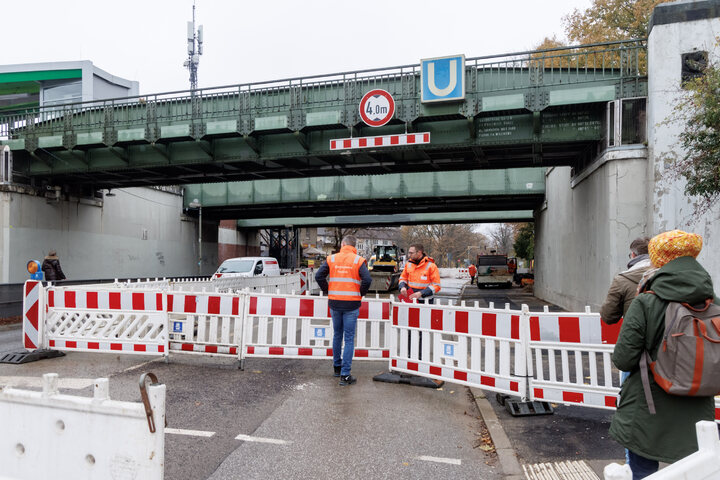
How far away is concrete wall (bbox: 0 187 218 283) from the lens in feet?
64.5

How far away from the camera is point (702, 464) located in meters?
1.80

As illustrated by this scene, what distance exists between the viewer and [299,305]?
7762 mm

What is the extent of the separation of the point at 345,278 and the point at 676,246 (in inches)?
183

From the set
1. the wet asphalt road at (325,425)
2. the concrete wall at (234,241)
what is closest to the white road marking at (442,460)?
the wet asphalt road at (325,425)

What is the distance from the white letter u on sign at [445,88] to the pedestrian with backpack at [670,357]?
1187 cm

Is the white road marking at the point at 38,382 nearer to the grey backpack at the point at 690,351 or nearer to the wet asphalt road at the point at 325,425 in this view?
the wet asphalt road at the point at 325,425

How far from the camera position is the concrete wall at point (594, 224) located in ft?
39.3

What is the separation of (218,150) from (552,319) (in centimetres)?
1438

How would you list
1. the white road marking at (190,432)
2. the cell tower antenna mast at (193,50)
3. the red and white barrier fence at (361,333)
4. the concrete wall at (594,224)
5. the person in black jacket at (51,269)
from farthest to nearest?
1. the cell tower antenna mast at (193,50)
2. the person in black jacket at (51,269)
3. the concrete wall at (594,224)
4. the red and white barrier fence at (361,333)
5. the white road marking at (190,432)

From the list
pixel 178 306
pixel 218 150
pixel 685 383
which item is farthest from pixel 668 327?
pixel 218 150

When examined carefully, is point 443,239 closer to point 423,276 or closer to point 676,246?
point 423,276

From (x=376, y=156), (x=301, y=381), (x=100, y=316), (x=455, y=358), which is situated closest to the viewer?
(x=455, y=358)

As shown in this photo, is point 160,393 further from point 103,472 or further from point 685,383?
point 685,383

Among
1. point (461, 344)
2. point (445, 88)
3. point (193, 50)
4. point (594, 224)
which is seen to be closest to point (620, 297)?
point (461, 344)
